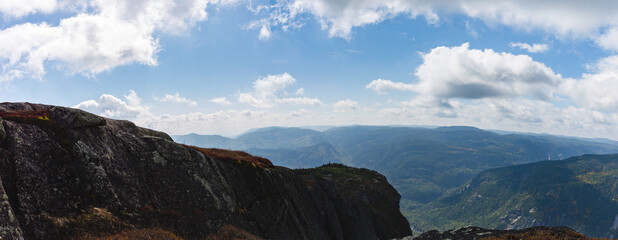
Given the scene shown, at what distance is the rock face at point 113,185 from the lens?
14148 mm

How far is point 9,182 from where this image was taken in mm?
13570

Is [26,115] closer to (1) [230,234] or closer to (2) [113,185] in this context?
(2) [113,185]

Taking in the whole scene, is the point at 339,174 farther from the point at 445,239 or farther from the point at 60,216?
the point at 60,216

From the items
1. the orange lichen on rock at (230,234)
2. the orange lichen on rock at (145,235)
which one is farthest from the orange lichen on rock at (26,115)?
the orange lichen on rock at (230,234)

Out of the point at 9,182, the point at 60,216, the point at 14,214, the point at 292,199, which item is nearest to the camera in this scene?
the point at 14,214

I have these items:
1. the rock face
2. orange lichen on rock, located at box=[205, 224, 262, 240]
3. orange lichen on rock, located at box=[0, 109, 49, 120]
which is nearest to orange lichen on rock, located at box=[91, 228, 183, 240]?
the rock face

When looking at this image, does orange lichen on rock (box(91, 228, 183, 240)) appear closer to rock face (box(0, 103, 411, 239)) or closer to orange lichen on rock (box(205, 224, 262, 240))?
rock face (box(0, 103, 411, 239))

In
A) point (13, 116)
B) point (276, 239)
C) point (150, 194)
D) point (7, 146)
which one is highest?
point (13, 116)

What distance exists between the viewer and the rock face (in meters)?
14.1

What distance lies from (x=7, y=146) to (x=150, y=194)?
26.8 ft

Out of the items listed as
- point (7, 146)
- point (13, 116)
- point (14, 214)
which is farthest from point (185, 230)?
point (13, 116)

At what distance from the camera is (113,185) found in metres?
17.9

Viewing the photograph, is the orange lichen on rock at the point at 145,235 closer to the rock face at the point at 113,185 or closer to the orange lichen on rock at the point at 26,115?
the rock face at the point at 113,185

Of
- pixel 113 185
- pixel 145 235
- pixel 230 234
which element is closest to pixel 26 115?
pixel 113 185
